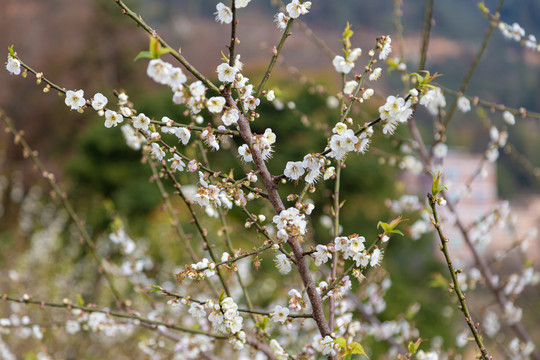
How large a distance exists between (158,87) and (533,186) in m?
12.0

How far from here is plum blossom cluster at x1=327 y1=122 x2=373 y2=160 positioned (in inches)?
41.8

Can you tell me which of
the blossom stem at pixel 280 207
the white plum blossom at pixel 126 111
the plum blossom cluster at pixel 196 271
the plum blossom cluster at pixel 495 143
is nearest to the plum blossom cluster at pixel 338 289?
the blossom stem at pixel 280 207

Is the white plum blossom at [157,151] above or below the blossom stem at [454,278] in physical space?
above

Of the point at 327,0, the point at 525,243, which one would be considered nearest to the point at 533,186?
the point at 327,0

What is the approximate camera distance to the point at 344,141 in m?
1.07

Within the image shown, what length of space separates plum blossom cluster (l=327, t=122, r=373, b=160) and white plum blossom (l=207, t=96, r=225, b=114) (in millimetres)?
258

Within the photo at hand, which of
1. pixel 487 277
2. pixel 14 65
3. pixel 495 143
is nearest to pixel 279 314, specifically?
pixel 14 65

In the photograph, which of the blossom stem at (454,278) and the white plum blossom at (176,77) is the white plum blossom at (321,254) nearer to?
the blossom stem at (454,278)

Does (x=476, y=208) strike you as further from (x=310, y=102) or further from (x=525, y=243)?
(x=525, y=243)

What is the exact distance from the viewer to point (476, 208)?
15141 millimetres

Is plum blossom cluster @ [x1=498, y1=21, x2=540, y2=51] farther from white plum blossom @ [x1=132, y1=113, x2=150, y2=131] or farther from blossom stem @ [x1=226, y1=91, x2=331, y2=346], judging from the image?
white plum blossom @ [x1=132, y1=113, x2=150, y2=131]

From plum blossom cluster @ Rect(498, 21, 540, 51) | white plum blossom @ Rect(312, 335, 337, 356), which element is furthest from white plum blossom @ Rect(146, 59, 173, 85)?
plum blossom cluster @ Rect(498, 21, 540, 51)

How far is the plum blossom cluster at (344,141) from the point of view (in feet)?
3.48

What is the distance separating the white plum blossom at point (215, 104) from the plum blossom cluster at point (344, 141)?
0.85 feet
